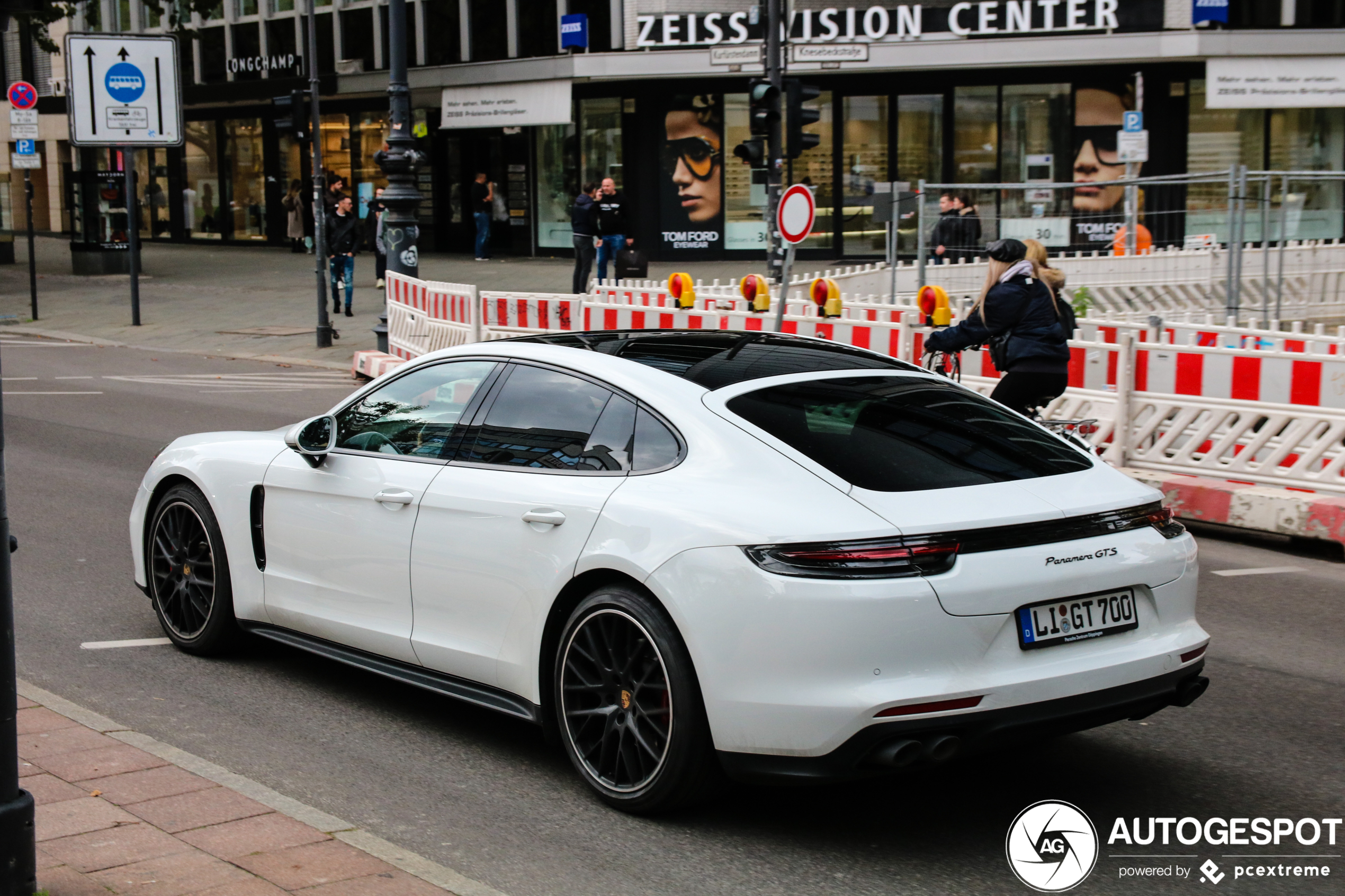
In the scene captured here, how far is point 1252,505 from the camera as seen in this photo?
9266 mm

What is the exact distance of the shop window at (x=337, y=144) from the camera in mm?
38812

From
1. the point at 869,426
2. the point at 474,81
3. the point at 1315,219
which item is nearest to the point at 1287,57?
the point at 1315,219

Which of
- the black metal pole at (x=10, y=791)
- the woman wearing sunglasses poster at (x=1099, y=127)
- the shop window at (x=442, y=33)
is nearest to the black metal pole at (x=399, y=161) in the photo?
the black metal pole at (x=10, y=791)

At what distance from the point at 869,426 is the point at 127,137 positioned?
22959 millimetres

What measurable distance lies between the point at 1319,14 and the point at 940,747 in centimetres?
2939

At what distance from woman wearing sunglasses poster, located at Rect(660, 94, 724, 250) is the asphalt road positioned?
24903 millimetres

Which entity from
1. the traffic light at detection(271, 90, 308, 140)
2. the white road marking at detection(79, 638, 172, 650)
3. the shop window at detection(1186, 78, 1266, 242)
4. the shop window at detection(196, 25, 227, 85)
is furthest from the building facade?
the white road marking at detection(79, 638, 172, 650)

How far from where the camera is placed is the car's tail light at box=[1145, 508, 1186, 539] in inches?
183

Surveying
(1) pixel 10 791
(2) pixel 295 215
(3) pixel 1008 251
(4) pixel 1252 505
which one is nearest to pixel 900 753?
(1) pixel 10 791

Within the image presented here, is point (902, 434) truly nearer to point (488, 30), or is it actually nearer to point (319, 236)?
point (319, 236)

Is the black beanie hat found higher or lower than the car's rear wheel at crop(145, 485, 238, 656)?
higher

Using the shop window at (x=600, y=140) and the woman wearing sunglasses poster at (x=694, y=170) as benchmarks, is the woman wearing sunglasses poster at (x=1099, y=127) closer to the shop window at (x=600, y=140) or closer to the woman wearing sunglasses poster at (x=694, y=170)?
the woman wearing sunglasses poster at (x=694, y=170)

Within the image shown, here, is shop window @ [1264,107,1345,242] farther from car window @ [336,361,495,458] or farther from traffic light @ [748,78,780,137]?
car window @ [336,361,495,458]

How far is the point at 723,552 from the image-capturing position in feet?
13.8
